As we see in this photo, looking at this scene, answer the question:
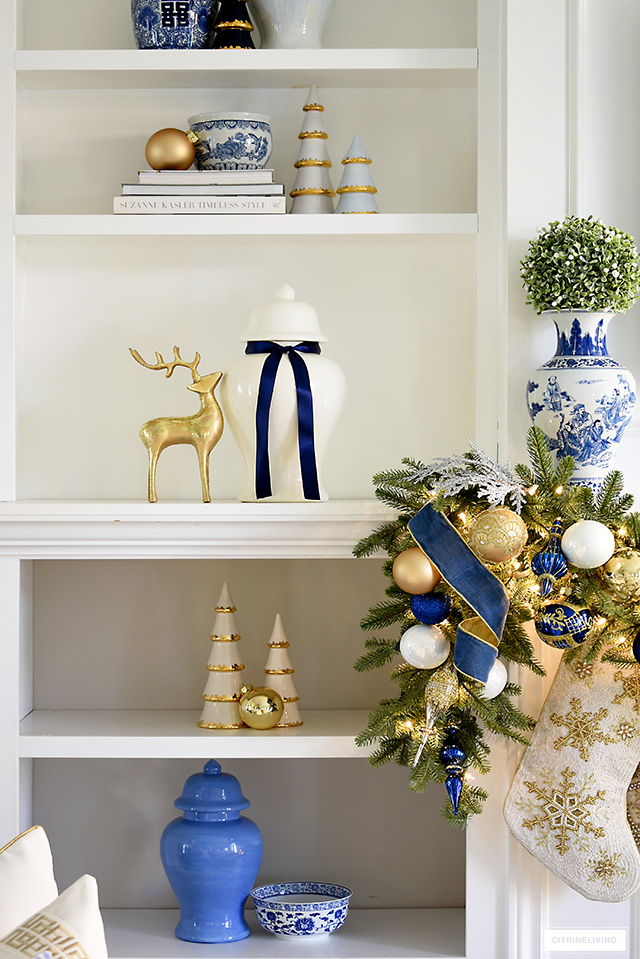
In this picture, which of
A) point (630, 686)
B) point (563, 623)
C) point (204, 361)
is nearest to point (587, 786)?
point (630, 686)

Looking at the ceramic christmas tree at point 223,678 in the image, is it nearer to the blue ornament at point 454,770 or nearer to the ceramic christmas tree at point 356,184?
the blue ornament at point 454,770

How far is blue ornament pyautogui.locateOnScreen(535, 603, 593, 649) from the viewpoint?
1310 millimetres

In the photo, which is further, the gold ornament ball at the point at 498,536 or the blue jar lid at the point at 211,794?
the blue jar lid at the point at 211,794

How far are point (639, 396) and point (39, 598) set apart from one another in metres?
1.18

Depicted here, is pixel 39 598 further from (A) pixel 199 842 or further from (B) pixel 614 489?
(B) pixel 614 489

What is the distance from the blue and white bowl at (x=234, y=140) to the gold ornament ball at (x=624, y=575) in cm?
93

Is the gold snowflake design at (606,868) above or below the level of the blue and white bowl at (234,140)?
below

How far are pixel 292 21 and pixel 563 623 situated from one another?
1.17 metres

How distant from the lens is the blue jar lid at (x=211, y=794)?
1623 millimetres

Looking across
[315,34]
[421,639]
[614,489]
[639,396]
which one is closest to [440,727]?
[421,639]

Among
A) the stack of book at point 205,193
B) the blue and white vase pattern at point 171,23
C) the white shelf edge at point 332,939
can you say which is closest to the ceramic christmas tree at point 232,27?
the blue and white vase pattern at point 171,23

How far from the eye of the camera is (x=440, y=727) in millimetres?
1385

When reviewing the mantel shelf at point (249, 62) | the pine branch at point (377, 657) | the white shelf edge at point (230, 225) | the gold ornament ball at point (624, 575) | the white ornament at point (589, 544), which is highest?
the mantel shelf at point (249, 62)

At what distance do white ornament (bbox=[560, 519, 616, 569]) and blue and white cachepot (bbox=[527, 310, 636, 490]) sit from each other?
23 centimetres
